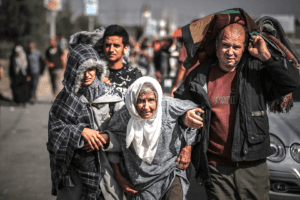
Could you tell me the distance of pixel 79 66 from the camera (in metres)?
2.82

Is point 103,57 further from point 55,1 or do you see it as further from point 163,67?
point 55,1

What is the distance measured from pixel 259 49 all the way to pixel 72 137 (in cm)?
155

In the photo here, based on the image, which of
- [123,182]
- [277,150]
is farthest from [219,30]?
[277,150]

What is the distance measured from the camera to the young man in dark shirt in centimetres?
323

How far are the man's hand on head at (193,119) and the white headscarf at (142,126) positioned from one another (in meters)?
0.20

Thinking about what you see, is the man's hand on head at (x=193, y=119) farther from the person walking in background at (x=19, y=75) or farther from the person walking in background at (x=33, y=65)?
the person walking in background at (x=33, y=65)

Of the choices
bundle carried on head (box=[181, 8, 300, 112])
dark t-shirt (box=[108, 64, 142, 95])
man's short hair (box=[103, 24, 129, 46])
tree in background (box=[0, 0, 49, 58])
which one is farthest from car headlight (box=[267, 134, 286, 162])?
tree in background (box=[0, 0, 49, 58])

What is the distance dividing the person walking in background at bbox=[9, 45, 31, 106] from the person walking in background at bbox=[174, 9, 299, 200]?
9.94m

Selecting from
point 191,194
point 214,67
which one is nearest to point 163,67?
point 191,194

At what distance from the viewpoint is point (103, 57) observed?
335 cm

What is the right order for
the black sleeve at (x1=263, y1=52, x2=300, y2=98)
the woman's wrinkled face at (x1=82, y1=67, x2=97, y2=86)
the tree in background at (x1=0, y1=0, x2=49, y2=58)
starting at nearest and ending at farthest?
1. the black sleeve at (x1=263, y1=52, x2=300, y2=98)
2. the woman's wrinkled face at (x1=82, y1=67, x2=97, y2=86)
3. the tree in background at (x1=0, y1=0, x2=49, y2=58)

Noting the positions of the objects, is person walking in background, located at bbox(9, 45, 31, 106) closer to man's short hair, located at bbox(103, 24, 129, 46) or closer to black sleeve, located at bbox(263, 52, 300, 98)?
man's short hair, located at bbox(103, 24, 129, 46)

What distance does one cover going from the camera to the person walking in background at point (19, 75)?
37.9 ft

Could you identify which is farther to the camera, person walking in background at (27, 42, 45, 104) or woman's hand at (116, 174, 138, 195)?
person walking in background at (27, 42, 45, 104)
